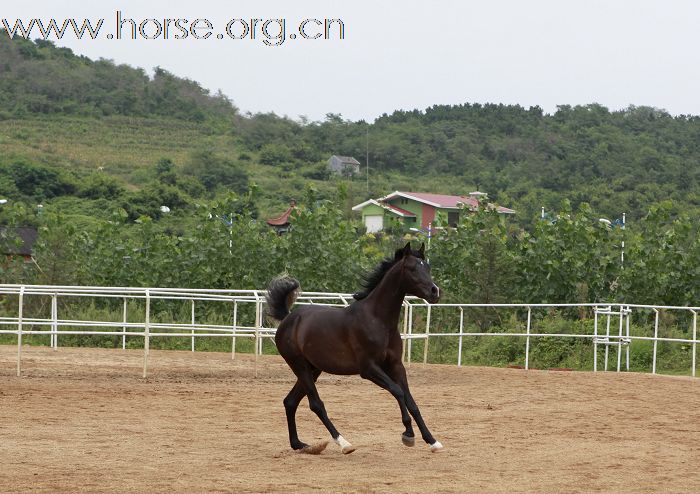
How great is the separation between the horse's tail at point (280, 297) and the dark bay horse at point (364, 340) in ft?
1.35

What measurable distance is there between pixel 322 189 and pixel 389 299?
193ft

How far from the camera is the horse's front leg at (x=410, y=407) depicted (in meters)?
9.41

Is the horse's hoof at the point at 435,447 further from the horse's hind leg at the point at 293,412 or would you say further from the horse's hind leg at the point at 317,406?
the horse's hind leg at the point at 293,412

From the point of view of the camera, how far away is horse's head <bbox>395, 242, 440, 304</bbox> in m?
9.63

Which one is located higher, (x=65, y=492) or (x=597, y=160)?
(x=597, y=160)

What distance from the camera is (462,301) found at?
2758cm

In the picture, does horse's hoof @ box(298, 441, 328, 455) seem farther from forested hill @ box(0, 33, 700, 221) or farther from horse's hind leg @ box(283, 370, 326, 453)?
forested hill @ box(0, 33, 700, 221)

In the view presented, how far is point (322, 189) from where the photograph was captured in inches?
2692

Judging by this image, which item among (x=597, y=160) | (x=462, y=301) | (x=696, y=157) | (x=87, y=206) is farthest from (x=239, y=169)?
(x=462, y=301)

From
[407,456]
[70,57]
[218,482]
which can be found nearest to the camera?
[218,482]

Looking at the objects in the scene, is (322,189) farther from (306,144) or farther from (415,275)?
(415,275)

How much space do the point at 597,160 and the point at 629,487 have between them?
192 ft

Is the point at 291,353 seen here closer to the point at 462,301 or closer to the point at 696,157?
the point at 462,301

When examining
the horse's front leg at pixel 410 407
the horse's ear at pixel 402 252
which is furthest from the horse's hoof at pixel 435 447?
the horse's ear at pixel 402 252
